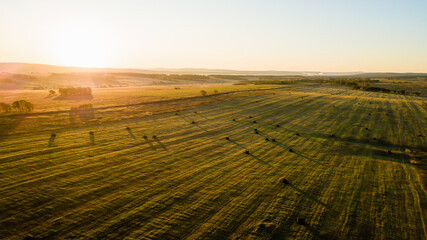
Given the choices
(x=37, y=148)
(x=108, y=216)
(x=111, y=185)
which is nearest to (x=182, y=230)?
(x=108, y=216)

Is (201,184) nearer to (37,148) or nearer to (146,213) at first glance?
(146,213)

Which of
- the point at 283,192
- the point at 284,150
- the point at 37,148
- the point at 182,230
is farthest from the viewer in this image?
the point at 284,150

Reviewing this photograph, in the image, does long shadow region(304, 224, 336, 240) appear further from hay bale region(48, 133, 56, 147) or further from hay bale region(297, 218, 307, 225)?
hay bale region(48, 133, 56, 147)

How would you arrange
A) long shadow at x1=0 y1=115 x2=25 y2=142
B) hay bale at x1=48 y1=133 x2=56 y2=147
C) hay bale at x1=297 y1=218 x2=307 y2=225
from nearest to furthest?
1. hay bale at x1=297 y1=218 x2=307 y2=225
2. hay bale at x1=48 y1=133 x2=56 y2=147
3. long shadow at x1=0 y1=115 x2=25 y2=142

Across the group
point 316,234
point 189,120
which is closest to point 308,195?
point 316,234

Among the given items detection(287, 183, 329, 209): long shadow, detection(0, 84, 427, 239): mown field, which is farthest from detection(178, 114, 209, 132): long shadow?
detection(287, 183, 329, 209): long shadow

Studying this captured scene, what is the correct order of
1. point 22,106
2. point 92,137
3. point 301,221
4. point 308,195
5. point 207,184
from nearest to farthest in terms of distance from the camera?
point 301,221
point 308,195
point 207,184
point 92,137
point 22,106

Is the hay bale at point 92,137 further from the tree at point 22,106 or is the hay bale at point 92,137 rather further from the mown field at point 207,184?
the tree at point 22,106

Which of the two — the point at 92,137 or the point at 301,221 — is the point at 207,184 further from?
the point at 92,137

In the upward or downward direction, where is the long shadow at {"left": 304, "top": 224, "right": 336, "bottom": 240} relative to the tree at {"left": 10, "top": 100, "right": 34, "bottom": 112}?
downward
